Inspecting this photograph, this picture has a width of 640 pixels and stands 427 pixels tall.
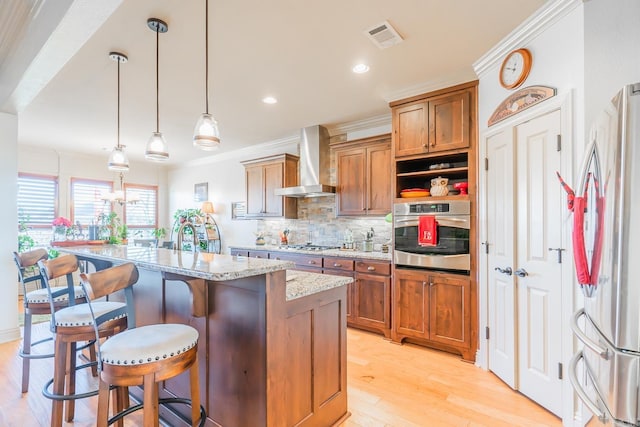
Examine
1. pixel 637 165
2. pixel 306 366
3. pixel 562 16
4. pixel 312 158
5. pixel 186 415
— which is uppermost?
pixel 562 16

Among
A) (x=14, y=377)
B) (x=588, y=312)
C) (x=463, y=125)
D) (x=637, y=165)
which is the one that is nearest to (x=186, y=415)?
(x=14, y=377)

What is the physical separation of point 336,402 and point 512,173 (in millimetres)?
2114

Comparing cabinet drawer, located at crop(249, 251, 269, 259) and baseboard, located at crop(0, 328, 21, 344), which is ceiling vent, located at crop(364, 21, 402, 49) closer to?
cabinet drawer, located at crop(249, 251, 269, 259)

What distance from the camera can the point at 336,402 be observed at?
194 cm

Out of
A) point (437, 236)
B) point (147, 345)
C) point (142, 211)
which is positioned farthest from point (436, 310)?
point (142, 211)

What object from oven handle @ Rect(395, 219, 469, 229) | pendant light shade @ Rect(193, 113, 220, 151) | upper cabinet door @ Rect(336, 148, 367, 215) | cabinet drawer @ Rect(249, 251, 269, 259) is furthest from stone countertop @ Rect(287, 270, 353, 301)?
cabinet drawer @ Rect(249, 251, 269, 259)

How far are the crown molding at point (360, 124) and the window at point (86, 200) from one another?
4.87 m

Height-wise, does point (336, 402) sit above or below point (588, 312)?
below

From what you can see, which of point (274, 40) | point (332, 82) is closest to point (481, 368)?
point (332, 82)

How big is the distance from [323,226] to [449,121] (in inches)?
96.9

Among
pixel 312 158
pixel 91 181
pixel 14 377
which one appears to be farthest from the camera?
pixel 91 181

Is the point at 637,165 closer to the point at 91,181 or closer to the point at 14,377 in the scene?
the point at 14,377

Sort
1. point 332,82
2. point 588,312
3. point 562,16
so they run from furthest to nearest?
1. point 332,82
2. point 562,16
3. point 588,312

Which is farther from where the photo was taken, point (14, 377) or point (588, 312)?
point (14, 377)
